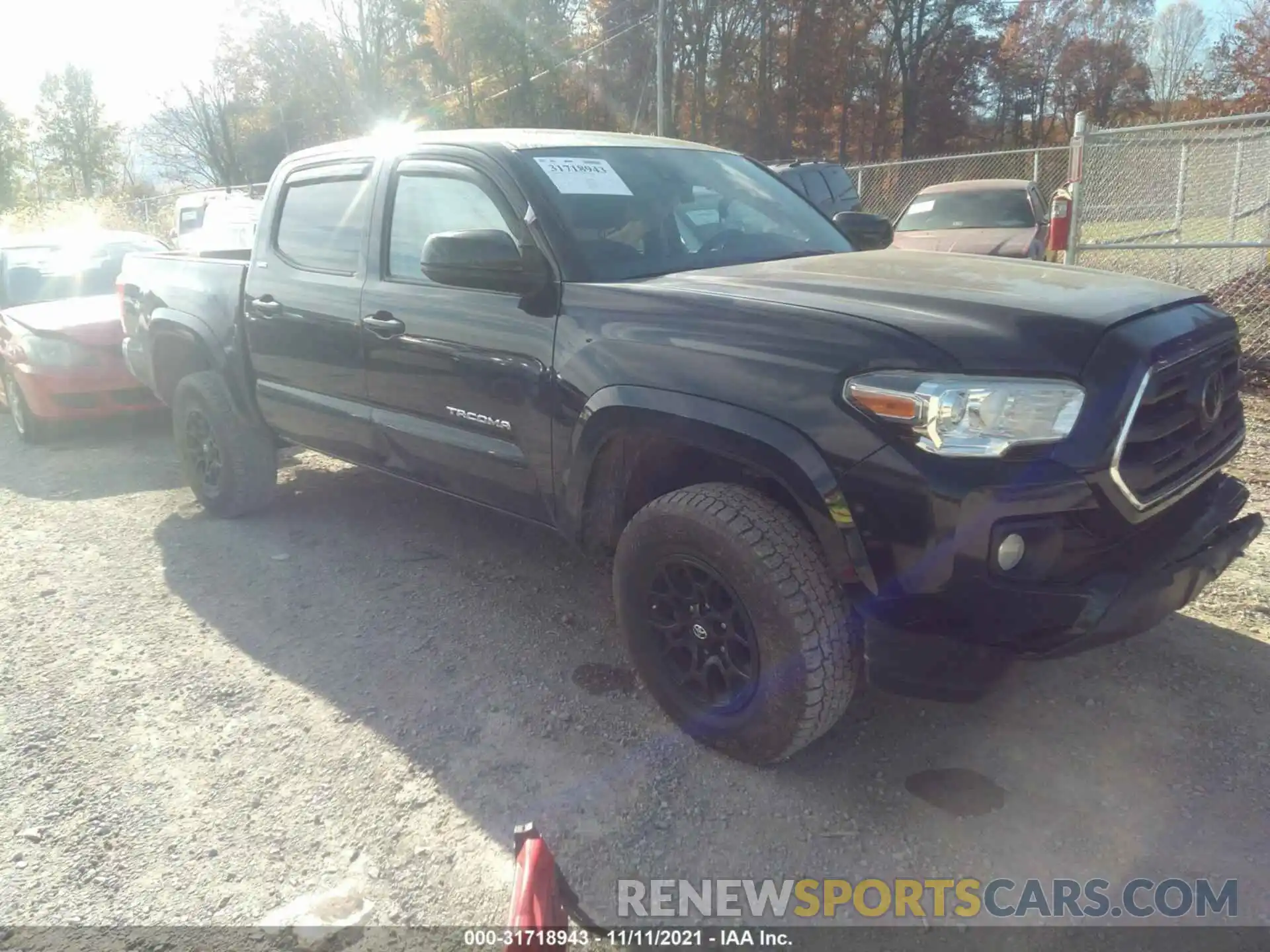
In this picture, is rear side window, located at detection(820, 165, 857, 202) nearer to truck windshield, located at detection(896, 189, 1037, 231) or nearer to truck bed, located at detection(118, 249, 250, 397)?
truck windshield, located at detection(896, 189, 1037, 231)

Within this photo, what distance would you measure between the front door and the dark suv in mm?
7975

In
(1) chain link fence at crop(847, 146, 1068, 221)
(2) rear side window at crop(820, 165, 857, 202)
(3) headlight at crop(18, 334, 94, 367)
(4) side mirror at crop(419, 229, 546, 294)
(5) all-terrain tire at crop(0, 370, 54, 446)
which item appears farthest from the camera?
(1) chain link fence at crop(847, 146, 1068, 221)

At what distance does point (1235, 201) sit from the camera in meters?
10.4

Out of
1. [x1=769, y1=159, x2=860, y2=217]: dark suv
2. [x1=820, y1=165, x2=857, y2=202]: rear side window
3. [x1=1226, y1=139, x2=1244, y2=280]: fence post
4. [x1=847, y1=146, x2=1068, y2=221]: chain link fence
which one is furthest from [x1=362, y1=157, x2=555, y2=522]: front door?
[x1=847, y1=146, x2=1068, y2=221]: chain link fence

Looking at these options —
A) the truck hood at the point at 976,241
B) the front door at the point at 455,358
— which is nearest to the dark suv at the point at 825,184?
the truck hood at the point at 976,241

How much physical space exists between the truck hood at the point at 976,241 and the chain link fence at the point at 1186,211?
596 mm

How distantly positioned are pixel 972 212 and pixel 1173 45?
42170 millimetres

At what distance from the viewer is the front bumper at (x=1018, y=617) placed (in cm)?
230

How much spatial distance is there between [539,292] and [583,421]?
0.48 meters

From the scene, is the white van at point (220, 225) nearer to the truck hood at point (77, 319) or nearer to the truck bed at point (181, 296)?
the truck hood at point (77, 319)

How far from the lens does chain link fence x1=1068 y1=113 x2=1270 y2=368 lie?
25.7 ft

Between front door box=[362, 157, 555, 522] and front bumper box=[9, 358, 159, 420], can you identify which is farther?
front bumper box=[9, 358, 159, 420]

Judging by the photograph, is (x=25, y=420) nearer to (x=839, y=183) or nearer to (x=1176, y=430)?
(x=1176, y=430)

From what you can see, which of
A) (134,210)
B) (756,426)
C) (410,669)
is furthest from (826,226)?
(134,210)
